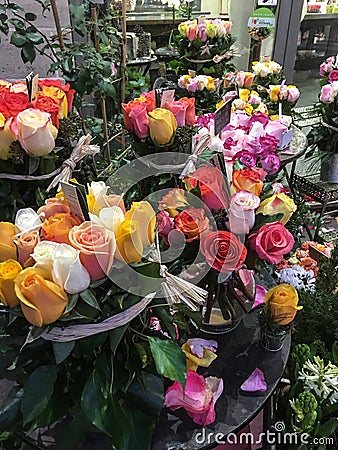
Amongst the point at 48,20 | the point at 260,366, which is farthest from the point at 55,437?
the point at 48,20

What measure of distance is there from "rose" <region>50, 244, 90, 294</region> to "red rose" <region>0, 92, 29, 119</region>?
512mm

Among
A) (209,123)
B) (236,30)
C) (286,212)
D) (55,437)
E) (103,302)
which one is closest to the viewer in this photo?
(103,302)

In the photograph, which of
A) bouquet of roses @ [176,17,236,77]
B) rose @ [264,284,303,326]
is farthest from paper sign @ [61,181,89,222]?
bouquet of roses @ [176,17,236,77]

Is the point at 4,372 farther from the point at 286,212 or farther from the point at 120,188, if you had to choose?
the point at 286,212

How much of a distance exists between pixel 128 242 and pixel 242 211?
268 mm

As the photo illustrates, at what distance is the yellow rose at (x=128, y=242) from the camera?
2.42ft

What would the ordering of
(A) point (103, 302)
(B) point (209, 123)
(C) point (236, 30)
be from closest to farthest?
(A) point (103, 302) → (B) point (209, 123) → (C) point (236, 30)

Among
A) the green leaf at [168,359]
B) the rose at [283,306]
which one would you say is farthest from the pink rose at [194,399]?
the rose at [283,306]

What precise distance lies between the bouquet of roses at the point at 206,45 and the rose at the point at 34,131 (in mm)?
1588

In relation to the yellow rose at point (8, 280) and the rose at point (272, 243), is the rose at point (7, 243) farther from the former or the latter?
the rose at point (272, 243)

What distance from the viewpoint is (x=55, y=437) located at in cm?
A: 87

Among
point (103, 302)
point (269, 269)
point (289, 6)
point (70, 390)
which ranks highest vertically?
point (289, 6)

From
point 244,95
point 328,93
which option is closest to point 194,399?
point 244,95

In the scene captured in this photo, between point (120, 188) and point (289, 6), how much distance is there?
2579mm
